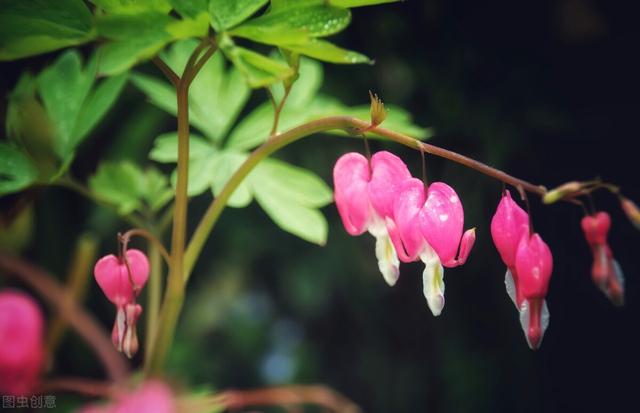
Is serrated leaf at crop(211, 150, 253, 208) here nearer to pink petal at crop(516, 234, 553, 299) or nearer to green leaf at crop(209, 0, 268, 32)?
green leaf at crop(209, 0, 268, 32)

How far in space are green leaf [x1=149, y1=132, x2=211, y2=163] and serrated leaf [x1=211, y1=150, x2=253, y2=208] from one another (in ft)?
0.13

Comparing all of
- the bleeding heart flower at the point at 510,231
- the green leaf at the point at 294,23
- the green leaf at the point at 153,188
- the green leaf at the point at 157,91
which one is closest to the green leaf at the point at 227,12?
the green leaf at the point at 294,23

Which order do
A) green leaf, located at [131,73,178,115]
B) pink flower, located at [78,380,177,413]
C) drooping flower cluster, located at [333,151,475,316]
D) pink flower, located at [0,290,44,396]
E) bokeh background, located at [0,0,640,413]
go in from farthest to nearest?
bokeh background, located at [0,0,640,413] < green leaf, located at [131,73,178,115] < drooping flower cluster, located at [333,151,475,316] < pink flower, located at [0,290,44,396] < pink flower, located at [78,380,177,413]

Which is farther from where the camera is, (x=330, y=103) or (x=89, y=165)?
(x=89, y=165)

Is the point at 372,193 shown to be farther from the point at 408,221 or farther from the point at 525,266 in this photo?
→ the point at 525,266

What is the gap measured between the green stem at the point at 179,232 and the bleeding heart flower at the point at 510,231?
0.35 m

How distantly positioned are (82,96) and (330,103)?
487 mm

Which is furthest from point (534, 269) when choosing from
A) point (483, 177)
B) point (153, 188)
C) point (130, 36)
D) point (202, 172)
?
point (483, 177)

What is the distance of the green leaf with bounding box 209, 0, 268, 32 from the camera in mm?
722

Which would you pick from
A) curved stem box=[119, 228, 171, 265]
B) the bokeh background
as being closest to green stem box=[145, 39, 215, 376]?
curved stem box=[119, 228, 171, 265]

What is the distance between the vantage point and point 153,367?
31.0 inches

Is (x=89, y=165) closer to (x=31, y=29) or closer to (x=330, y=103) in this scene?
(x=330, y=103)

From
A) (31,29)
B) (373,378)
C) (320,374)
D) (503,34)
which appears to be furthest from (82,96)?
(320,374)

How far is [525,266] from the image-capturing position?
68 centimetres
